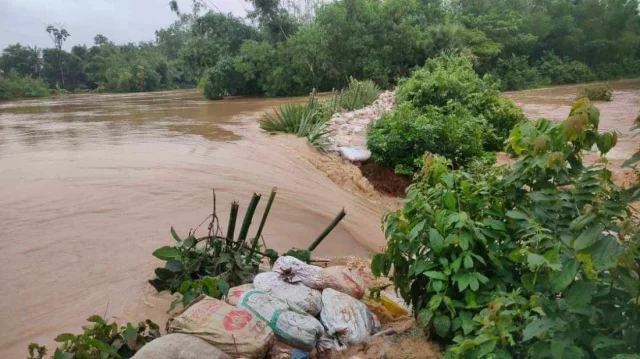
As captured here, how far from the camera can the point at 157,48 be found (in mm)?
68125

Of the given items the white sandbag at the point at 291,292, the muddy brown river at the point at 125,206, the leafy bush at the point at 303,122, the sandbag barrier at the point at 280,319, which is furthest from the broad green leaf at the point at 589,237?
the leafy bush at the point at 303,122

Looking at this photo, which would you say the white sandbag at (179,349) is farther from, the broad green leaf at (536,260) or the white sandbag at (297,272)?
the broad green leaf at (536,260)

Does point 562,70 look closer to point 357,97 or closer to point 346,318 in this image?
point 357,97

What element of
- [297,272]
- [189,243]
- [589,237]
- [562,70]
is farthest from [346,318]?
[562,70]

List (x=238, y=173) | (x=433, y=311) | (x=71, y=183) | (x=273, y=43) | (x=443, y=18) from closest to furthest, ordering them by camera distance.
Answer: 1. (x=433, y=311)
2. (x=71, y=183)
3. (x=238, y=173)
4. (x=443, y=18)
5. (x=273, y=43)

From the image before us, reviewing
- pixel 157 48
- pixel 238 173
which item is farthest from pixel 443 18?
pixel 157 48

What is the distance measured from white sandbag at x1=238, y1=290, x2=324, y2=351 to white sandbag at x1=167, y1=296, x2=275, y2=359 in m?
0.13

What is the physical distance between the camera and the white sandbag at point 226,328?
2979 mm

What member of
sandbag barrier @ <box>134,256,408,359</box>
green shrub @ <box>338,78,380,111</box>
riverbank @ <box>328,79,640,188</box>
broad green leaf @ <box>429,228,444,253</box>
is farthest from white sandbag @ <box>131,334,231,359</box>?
green shrub @ <box>338,78,380,111</box>

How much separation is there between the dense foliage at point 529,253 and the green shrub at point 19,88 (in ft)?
131

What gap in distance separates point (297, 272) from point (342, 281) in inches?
14.6

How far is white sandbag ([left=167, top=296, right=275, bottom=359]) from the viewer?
298 cm

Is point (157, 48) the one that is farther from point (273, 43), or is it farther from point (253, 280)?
point (253, 280)

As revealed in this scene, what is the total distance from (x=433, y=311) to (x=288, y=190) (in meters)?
5.18
